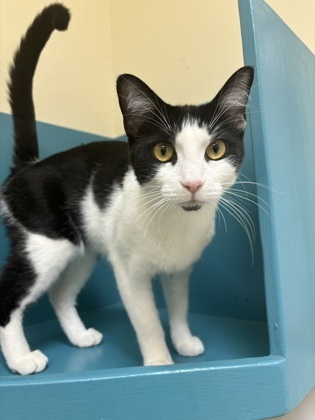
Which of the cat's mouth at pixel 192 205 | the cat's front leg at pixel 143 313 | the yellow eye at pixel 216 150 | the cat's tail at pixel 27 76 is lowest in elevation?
the cat's front leg at pixel 143 313

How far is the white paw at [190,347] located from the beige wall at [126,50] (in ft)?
2.73

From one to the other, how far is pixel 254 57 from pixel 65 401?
0.76 meters

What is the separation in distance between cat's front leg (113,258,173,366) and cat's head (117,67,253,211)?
0.26 metres

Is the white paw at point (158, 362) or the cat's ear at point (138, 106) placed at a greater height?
the cat's ear at point (138, 106)

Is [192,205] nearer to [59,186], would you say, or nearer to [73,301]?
[59,186]

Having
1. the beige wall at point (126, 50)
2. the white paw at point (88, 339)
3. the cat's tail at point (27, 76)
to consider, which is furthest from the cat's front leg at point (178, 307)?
the beige wall at point (126, 50)

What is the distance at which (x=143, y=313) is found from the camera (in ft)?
3.10

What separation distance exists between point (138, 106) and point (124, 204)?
0.84 feet

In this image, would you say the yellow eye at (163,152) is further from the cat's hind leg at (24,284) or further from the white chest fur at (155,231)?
the cat's hind leg at (24,284)

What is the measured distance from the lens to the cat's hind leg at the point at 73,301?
3.75 feet

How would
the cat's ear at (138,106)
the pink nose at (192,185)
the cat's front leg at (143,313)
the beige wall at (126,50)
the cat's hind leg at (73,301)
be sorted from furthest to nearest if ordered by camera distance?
the beige wall at (126,50), the cat's hind leg at (73,301), the cat's front leg at (143,313), the cat's ear at (138,106), the pink nose at (192,185)

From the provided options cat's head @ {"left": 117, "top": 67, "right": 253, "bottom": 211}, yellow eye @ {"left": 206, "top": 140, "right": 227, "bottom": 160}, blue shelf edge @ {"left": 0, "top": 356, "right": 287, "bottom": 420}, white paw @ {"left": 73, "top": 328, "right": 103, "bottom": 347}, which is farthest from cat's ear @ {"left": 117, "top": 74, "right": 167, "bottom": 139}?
white paw @ {"left": 73, "top": 328, "right": 103, "bottom": 347}

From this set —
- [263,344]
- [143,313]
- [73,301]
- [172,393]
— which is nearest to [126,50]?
[73,301]

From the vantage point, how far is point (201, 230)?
0.95 metres
